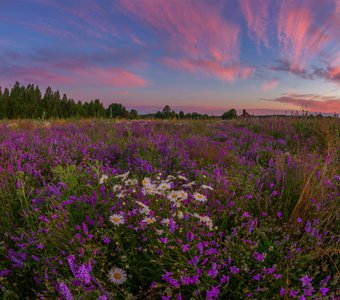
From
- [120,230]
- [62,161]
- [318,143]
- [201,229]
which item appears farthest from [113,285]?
[318,143]

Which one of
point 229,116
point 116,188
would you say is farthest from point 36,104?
point 116,188

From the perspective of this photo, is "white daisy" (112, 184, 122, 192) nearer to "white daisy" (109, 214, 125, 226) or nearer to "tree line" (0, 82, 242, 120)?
"white daisy" (109, 214, 125, 226)

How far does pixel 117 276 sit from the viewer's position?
1716mm

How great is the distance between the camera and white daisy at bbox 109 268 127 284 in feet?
5.52

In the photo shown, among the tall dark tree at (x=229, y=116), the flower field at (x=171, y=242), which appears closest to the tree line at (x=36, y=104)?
the tall dark tree at (x=229, y=116)

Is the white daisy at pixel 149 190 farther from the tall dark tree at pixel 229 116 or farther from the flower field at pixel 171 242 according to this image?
the tall dark tree at pixel 229 116

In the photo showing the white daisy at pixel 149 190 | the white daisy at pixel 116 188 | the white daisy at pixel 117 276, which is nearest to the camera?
the white daisy at pixel 117 276

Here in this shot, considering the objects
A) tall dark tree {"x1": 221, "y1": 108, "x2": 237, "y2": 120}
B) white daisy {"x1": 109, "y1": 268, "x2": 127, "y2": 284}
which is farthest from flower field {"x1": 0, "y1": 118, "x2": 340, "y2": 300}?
tall dark tree {"x1": 221, "y1": 108, "x2": 237, "y2": 120}

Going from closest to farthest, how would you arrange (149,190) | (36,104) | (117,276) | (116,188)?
(117,276) < (149,190) < (116,188) < (36,104)

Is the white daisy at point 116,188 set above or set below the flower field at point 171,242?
above

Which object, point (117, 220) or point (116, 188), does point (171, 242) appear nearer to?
point (117, 220)

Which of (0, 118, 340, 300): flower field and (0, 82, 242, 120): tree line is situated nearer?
(0, 118, 340, 300): flower field

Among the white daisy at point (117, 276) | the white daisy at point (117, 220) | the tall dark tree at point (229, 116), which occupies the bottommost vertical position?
the white daisy at point (117, 276)

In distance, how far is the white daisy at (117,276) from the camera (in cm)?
168
